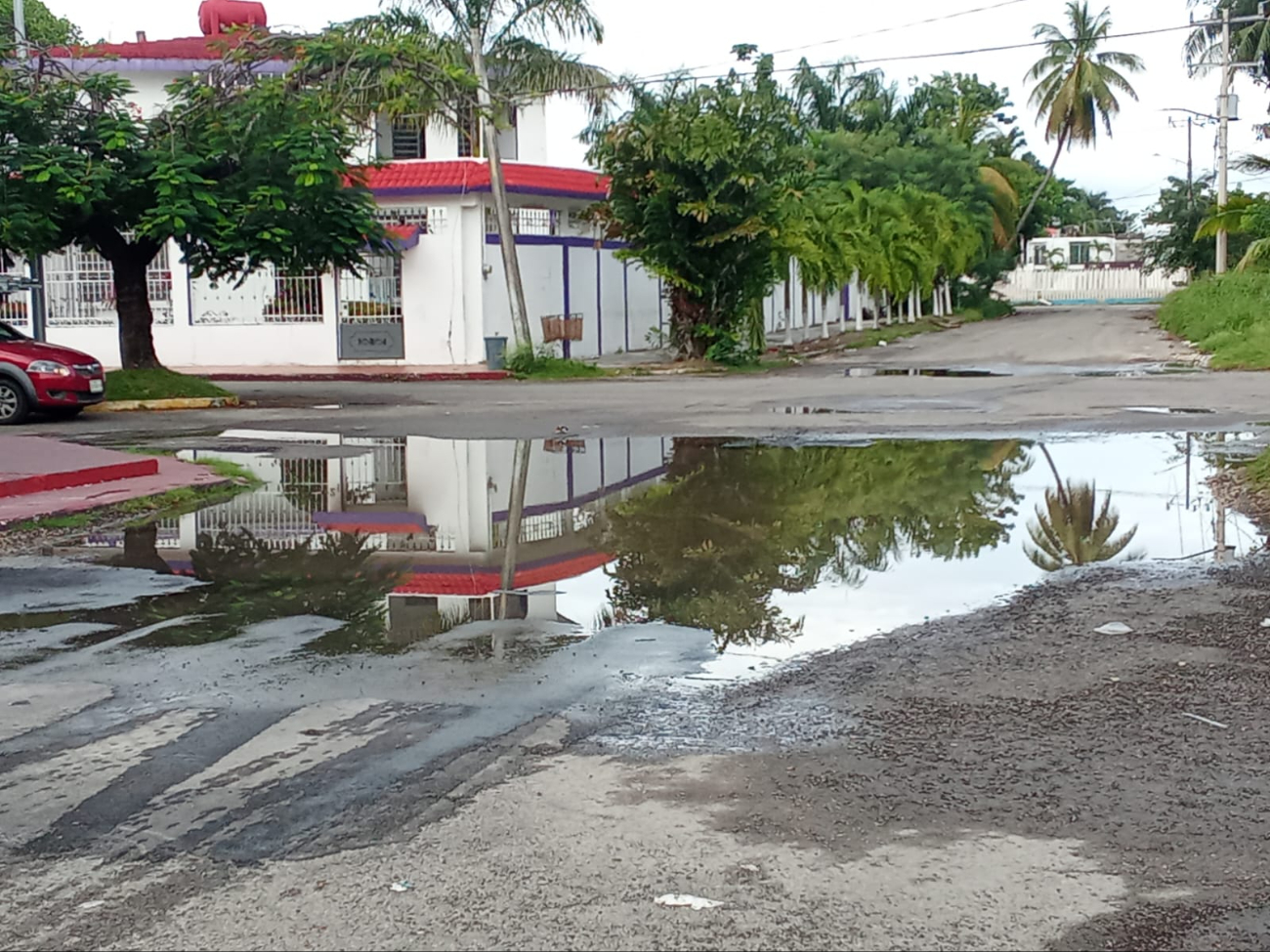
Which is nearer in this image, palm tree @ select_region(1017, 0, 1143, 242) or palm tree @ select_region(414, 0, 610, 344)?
palm tree @ select_region(414, 0, 610, 344)

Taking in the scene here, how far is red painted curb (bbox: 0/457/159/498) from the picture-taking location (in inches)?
520

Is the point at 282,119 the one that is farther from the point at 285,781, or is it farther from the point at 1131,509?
the point at 285,781

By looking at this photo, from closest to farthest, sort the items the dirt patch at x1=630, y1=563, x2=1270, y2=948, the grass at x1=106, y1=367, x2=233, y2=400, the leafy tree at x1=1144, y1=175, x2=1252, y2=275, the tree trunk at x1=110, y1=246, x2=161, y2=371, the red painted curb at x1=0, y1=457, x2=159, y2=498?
the dirt patch at x1=630, y1=563, x2=1270, y2=948 < the red painted curb at x1=0, y1=457, x2=159, y2=498 < the grass at x1=106, y1=367, x2=233, y2=400 < the tree trunk at x1=110, y1=246, x2=161, y2=371 < the leafy tree at x1=1144, y1=175, x2=1252, y2=275

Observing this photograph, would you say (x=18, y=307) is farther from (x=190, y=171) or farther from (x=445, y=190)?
(x=190, y=171)

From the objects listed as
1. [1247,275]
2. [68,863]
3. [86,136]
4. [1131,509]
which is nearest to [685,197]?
[86,136]

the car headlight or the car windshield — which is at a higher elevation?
the car windshield

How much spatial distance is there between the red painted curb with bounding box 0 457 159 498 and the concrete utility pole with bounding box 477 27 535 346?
1755 centimetres

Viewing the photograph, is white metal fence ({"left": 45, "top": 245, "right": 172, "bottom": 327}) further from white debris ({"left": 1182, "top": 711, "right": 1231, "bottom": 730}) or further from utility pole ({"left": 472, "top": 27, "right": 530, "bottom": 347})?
white debris ({"left": 1182, "top": 711, "right": 1231, "bottom": 730})

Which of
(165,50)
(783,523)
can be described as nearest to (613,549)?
(783,523)

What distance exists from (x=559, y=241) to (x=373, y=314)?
471cm

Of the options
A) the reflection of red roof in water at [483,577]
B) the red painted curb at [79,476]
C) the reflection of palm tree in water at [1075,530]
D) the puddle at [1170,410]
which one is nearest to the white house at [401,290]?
the puddle at [1170,410]

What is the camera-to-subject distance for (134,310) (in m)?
26.0

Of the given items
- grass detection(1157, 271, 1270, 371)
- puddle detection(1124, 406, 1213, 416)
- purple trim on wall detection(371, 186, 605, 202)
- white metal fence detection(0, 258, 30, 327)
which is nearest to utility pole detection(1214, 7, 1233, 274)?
grass detection(1157, 271, 1270, 371)

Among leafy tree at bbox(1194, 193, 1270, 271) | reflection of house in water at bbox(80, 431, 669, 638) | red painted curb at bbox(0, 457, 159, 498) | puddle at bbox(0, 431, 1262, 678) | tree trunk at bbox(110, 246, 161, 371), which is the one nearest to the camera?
puddle at bbox(0, 431, 1262, 678)
